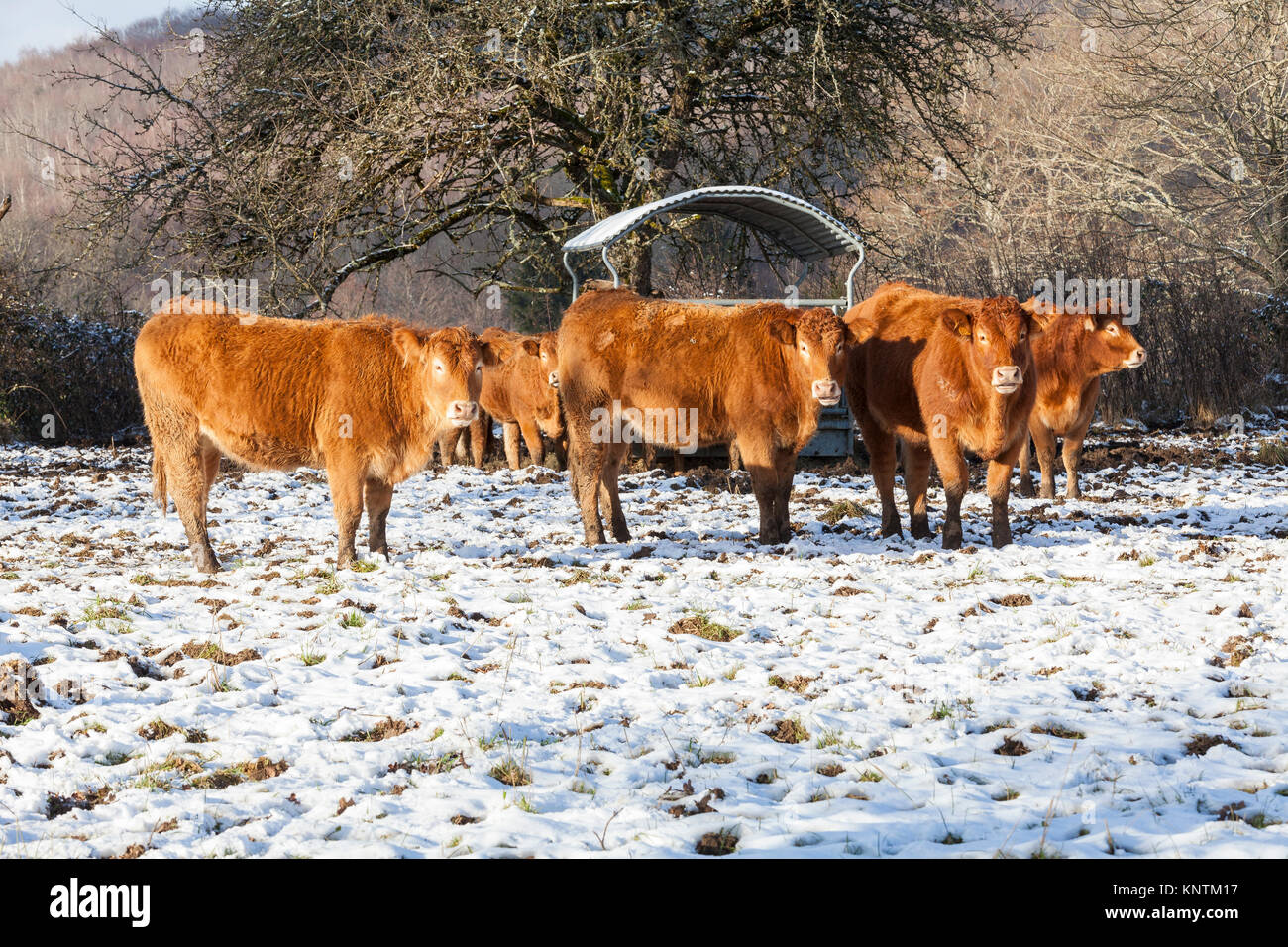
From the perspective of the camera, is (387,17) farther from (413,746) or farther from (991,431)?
(413,746)

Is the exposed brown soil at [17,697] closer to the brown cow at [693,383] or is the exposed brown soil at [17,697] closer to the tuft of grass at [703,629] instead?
the tuft of grass at [703,629]

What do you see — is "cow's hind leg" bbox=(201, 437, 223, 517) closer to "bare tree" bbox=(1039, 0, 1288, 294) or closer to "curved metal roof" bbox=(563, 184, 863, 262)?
"curved metal roof" bbox=(563, 184, 863, 262)

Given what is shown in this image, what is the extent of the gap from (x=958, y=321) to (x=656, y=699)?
487 cm

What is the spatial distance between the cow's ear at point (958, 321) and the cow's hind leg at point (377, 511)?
4.36 m

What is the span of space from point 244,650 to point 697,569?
310cm

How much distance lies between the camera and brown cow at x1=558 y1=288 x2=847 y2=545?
888cm

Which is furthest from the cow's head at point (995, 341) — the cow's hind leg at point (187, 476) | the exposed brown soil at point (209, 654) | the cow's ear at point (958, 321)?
the cow's hind leg at point (187, 476)

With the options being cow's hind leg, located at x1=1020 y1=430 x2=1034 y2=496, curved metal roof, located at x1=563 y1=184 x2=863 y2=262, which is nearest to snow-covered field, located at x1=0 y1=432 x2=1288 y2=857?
cow's hind leg, located at x1=1020 y1=430 x2=1034 y2=496

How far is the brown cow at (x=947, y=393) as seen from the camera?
855 centimetres

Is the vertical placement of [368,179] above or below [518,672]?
above
